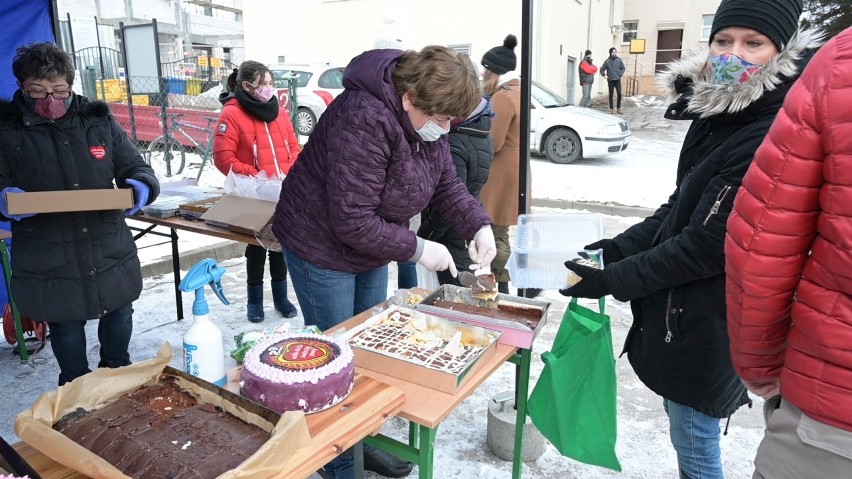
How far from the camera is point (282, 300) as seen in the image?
14.0 ft

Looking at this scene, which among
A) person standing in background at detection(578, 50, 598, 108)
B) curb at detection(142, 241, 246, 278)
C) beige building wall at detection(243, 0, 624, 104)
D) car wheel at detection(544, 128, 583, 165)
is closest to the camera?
curb at detection(142, 241, 246, 278)

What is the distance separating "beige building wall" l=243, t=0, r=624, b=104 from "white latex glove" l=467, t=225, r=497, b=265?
486 inches

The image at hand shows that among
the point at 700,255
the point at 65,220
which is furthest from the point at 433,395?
the point at 65,220

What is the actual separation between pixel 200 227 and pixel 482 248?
2.06 metres

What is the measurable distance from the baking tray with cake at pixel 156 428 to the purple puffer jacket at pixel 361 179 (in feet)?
2.32

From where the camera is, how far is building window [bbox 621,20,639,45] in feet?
78.5

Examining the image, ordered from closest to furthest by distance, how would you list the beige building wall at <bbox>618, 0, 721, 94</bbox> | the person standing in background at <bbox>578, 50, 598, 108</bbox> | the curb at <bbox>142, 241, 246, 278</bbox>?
1. the curb at <bbox>142, 241, 246, 278</bbox>
2. the person standing in background at <bbox>578, 50, 598, 108</bbox>
3. the beige building wall at <bbox>618, 0, 721, 94</bbox>

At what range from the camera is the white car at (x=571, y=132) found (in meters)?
9.88

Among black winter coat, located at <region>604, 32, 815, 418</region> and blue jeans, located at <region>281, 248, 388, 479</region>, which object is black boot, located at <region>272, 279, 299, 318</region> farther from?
black winter coat, located at <region>604, 32, 815, 418</region>

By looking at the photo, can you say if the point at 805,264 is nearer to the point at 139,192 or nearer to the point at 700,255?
the point at 700,255

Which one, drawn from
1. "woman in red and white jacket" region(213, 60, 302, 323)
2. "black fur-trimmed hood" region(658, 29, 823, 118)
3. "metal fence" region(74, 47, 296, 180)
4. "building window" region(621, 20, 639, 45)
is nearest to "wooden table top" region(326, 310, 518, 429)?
"black fur-trimmed hood" region(658, 29, 823, 118)

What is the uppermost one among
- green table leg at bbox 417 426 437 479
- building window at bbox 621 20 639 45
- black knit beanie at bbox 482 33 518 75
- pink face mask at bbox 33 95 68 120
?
building window at bbox 621 20 639 45

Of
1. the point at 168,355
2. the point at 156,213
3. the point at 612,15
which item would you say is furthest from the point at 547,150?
the point at 612,15

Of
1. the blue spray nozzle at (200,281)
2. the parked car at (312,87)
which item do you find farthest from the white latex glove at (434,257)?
the parked car at (312,87)
